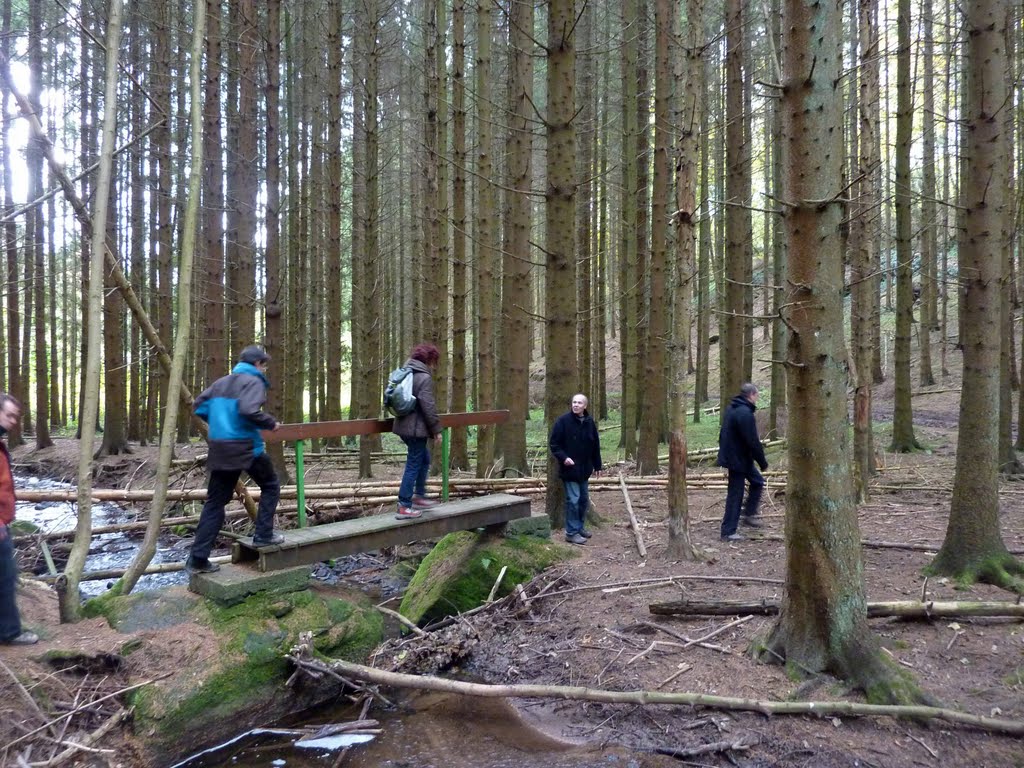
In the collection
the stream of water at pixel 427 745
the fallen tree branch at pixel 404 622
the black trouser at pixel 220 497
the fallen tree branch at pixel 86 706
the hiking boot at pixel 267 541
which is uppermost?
Answer: the black trouser at pixel 220 497

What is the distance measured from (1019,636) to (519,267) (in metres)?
7.33

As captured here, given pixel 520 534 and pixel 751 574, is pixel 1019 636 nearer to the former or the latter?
pixel 751 574

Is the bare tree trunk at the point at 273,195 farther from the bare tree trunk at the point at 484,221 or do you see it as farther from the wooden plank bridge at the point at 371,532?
the wooden plank bridge at the point at 371,532

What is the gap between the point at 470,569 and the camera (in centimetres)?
756

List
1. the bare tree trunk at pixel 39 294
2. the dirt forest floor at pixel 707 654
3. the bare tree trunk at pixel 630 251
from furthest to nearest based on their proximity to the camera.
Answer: the bare tree trunk at pixel 39 294, the bare tree trunk at pixel 630 251, the dirt forest floor at pixel 707 654

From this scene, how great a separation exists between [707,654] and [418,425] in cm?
344

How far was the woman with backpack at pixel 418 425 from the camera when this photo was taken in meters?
7.09

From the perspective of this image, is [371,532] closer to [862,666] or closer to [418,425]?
[418,425]

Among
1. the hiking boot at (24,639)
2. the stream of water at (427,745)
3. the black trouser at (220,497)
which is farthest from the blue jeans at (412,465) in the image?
the hiking boot at (24,639)

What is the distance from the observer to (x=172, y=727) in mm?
4883

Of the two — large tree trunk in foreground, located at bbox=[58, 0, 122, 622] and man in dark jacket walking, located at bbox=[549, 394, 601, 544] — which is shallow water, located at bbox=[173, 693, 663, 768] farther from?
man in dark jacket walking, located at bbox=[549, 394, 601, 544]

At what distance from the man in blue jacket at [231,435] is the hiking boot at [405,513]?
157 cm

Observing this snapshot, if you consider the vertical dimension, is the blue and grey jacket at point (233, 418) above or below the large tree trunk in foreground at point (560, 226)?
below

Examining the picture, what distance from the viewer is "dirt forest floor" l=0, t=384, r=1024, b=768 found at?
13.6ft
